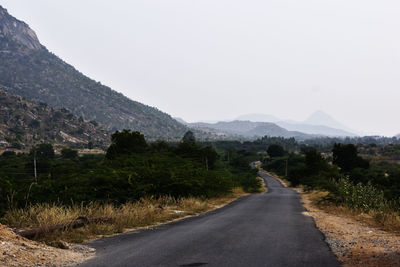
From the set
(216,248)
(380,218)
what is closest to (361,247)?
(216,248)

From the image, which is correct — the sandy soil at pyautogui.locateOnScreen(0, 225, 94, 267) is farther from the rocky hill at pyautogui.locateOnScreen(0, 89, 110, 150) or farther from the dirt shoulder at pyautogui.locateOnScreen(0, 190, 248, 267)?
the rocky hill at pyautogui.locateOnScreen(0, 89, 110, 150)

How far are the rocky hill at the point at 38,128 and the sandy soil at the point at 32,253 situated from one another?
118m

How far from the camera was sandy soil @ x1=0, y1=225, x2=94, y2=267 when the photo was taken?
758 centimetres

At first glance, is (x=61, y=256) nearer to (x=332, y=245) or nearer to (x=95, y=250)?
(x=95, y=250)

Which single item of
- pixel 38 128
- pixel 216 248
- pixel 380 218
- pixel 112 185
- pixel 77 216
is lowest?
pixel 77 216

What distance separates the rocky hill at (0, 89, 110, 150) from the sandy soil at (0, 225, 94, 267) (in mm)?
118377

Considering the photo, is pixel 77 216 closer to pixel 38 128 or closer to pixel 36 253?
pixel 36 253

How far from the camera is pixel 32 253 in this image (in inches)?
324

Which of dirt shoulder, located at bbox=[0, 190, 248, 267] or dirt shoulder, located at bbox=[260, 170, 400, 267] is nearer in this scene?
dirt shoulder, located at bbox=[0, 190, 248, 267]

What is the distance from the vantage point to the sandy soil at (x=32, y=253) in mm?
7582

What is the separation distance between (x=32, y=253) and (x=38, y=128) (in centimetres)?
15032

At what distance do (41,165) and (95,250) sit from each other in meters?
46.2

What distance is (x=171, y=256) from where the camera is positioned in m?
8.33

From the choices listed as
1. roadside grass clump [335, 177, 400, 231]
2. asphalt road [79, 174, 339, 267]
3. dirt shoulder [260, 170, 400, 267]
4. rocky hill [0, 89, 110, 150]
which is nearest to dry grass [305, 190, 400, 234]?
roadside grass clump [335, 177, 400, 231]
